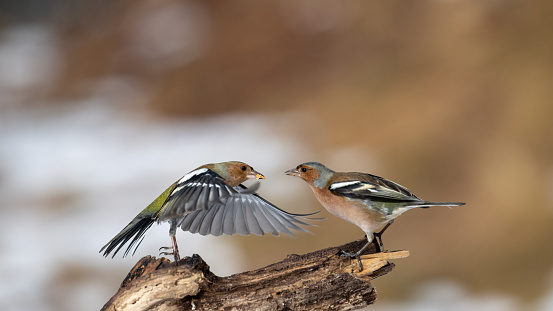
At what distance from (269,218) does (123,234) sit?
3.49 feet

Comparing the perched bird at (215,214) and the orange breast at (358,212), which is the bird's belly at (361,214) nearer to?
the orange breast at (358,212)

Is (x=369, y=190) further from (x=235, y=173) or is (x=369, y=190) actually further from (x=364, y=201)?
(x=235, y=173)

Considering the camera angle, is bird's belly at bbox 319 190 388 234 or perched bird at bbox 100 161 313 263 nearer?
perched bird at bbox 100 161 313 263

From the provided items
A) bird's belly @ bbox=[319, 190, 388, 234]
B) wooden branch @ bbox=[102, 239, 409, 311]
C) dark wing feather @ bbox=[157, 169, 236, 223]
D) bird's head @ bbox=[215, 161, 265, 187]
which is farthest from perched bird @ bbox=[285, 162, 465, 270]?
dark wing feather @ bbox=[157, 169, 236, 223]

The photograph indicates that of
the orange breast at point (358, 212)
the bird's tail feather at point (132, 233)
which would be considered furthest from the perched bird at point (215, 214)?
the orange breast at point (358, 212)

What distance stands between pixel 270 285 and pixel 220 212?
2.25ft

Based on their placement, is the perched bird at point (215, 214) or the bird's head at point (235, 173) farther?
the bird's head at point (235, 173)

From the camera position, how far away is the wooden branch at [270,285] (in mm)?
3660

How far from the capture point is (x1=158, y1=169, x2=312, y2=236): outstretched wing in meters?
3.54

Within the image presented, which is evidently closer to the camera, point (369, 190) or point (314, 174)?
point (369, 190)

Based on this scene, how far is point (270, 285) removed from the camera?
3.83m

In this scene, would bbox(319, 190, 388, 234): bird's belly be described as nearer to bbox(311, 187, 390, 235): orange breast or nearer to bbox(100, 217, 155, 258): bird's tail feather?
bbox(311, 187, 390, 235): orange breast

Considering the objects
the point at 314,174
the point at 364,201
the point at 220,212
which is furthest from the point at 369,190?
the point at 220,212

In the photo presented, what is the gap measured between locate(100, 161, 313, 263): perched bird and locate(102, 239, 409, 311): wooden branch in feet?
0.63
